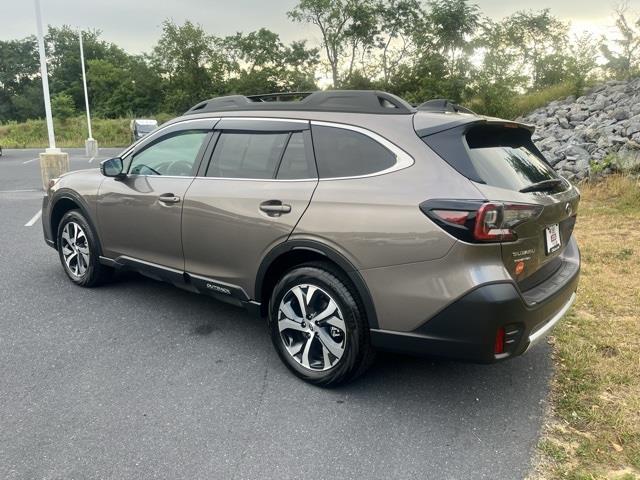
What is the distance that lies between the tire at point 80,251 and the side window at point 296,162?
2282 mm

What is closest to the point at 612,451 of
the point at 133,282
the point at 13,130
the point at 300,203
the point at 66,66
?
the point at 300,203

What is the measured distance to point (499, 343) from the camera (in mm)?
2627

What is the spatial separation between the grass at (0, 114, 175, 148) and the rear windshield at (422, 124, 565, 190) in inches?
1548

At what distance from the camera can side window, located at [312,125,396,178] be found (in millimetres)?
2952

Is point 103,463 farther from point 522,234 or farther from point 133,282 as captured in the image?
point 133,282

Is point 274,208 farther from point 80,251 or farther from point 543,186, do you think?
point 80,251

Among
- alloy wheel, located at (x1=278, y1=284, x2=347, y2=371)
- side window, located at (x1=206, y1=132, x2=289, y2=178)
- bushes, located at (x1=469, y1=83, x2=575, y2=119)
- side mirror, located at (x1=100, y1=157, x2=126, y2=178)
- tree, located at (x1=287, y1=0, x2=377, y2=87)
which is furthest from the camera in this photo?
tree, located at (x1=287, y1=0, x2=377, y2=87)

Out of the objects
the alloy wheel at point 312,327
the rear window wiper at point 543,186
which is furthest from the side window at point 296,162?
the rear window wiper at point 543,186

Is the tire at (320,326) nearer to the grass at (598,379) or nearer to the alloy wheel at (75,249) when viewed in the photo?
the grass at (598,379)

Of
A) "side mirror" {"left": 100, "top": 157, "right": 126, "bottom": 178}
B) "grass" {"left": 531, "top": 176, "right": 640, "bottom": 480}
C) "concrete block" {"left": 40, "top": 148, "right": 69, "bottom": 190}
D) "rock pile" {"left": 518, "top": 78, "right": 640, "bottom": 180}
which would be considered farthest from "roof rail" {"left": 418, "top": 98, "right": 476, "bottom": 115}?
"concrete block" {"left": 40, "top": 148, "right": 69, "bottom": 190}

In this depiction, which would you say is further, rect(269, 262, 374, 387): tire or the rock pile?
the rock pile

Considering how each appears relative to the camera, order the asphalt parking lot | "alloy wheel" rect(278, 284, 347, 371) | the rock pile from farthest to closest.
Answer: the rock pile, "alloy wheel" rect(278, 284, 347, 371), the asphalt parking lot

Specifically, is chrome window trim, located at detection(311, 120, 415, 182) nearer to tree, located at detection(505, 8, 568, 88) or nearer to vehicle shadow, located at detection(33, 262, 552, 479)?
vehicle shadow, located at detection(33, 262, 552, 479)

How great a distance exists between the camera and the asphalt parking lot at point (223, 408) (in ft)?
8.27
